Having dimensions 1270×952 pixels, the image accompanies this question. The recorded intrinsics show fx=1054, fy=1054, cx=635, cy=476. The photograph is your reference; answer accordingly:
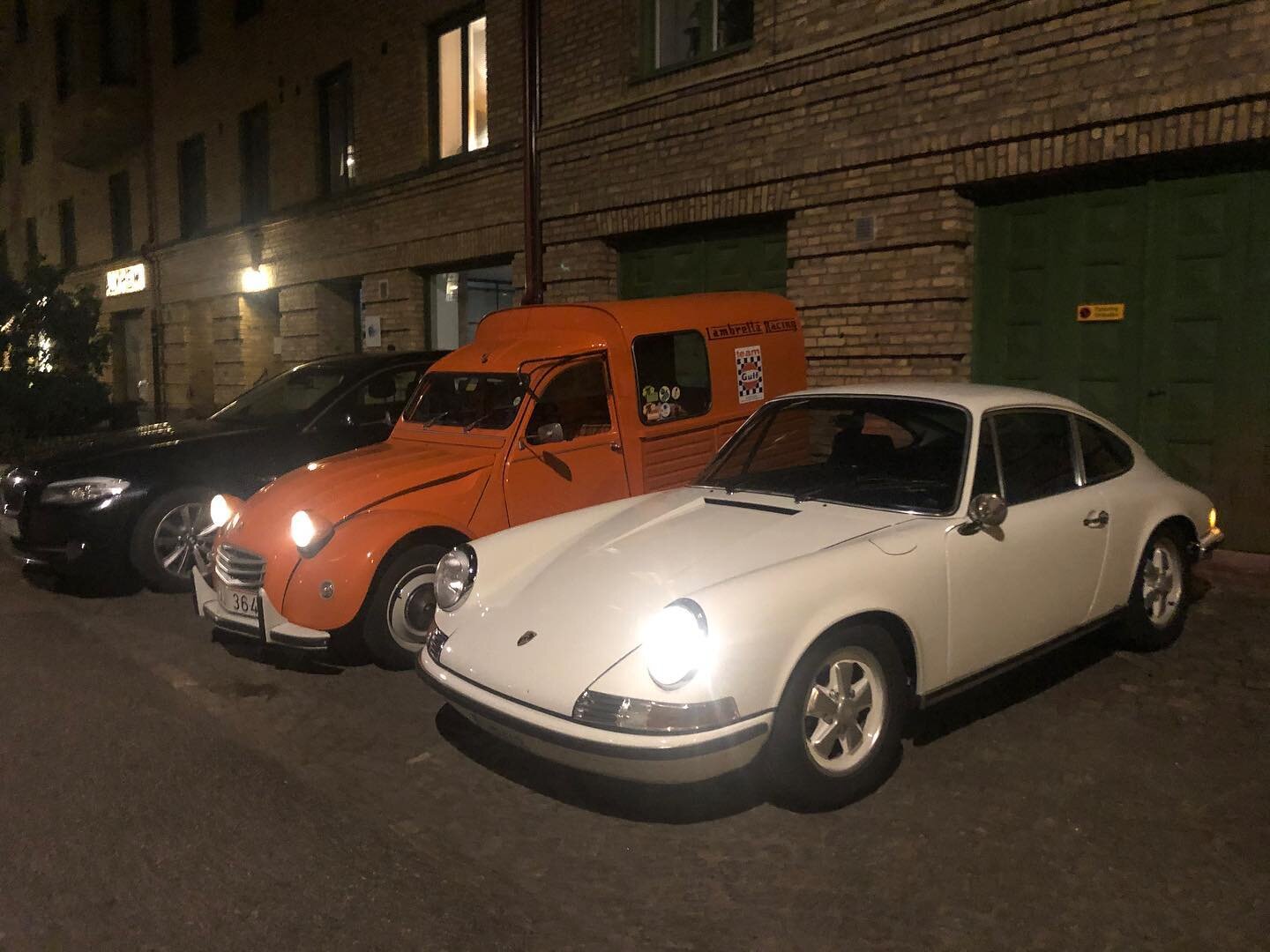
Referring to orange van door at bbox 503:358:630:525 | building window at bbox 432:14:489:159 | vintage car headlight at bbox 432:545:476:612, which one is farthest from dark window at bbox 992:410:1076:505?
building window at bbox 432:14:489:159

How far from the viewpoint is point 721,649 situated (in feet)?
11.1

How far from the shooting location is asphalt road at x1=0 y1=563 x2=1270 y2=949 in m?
3.04

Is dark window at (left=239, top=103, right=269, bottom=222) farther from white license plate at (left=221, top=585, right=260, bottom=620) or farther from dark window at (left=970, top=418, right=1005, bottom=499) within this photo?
dark window at (left=970, top=418, right=1005, bottom=499)

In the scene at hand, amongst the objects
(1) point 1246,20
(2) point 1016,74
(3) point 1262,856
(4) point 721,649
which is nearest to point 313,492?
(4) point 721,649

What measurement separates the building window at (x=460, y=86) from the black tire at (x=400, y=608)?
8.88 m

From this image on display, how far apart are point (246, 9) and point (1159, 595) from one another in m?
17.4

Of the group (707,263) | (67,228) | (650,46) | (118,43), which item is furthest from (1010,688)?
(67,228)

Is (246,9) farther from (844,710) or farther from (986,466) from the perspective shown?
(844,710)

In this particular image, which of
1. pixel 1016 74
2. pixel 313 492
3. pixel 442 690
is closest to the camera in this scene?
pixel 442 690

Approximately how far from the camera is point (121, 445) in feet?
24.1

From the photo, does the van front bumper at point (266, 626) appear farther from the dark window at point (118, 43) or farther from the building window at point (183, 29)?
the dark window at point (118, 43)

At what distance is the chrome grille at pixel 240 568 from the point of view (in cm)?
535

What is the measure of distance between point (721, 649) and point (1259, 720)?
2.69 metres

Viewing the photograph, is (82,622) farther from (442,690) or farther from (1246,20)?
(1246,20)
